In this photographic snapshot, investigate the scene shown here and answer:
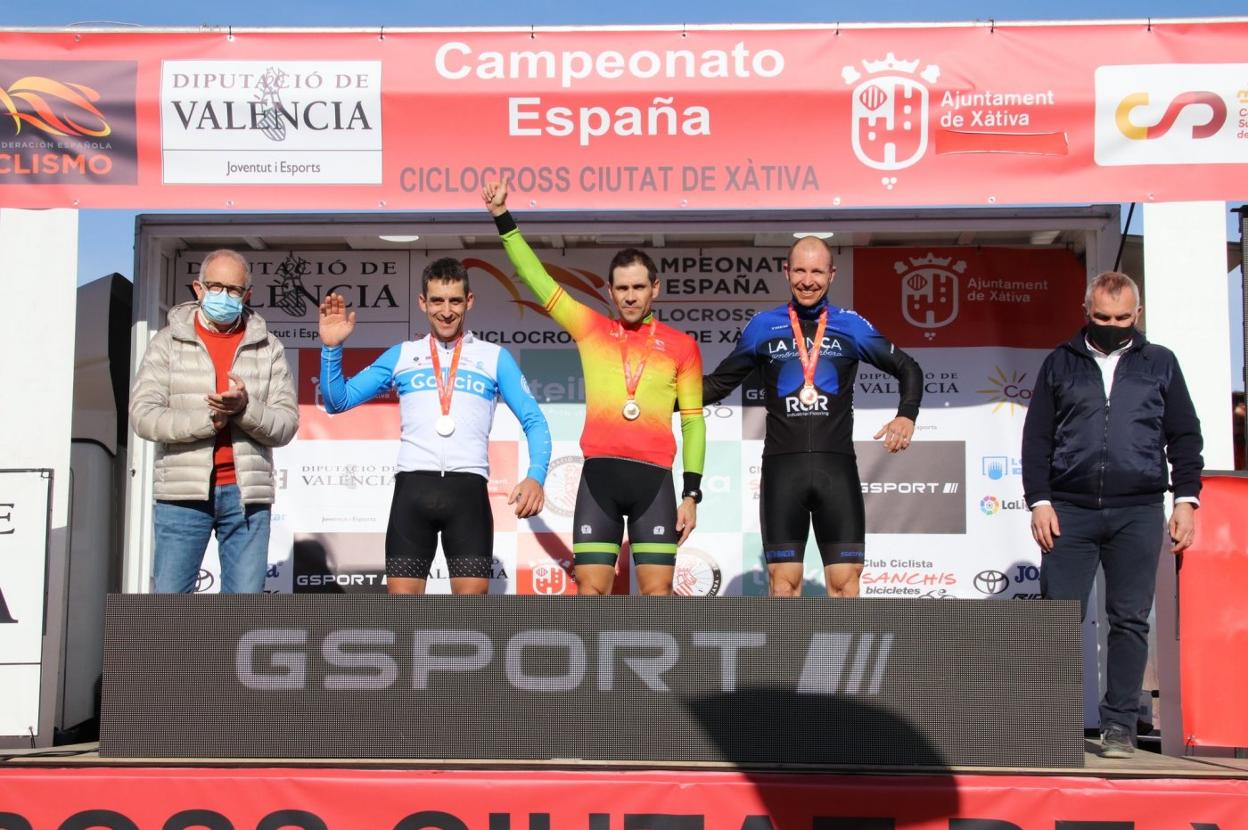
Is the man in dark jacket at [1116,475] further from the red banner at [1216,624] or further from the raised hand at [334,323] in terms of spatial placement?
the raised hand at [334,323]

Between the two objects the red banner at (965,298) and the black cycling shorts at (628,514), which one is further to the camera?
the red banner at (965,298)

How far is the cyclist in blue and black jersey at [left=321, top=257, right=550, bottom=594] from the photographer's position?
170 inches

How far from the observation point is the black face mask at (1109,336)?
13.7ft

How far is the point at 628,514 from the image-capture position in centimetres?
444

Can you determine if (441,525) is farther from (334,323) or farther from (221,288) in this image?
(221,288)

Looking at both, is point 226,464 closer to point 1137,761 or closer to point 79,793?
point 79,793

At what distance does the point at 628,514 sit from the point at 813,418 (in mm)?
743

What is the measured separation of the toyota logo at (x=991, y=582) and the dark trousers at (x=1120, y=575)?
Answer: 1573 millimetres

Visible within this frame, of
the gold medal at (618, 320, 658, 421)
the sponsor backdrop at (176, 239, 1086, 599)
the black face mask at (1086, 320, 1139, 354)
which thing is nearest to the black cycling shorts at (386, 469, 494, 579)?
the gold medal at (618, 320, 658, 421)

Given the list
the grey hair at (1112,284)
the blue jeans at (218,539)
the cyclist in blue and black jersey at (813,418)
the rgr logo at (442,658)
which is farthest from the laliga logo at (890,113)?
the blue jeans at (218,539)

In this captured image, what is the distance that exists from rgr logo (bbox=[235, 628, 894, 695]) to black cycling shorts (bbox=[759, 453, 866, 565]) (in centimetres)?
100

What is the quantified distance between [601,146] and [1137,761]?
283 cm

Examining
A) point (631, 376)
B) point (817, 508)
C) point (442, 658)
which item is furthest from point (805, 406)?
point (442, 658)

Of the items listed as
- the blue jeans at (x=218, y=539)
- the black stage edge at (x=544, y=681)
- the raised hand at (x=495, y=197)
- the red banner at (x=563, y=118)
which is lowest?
the black stage edge at (x=544, y=681)
